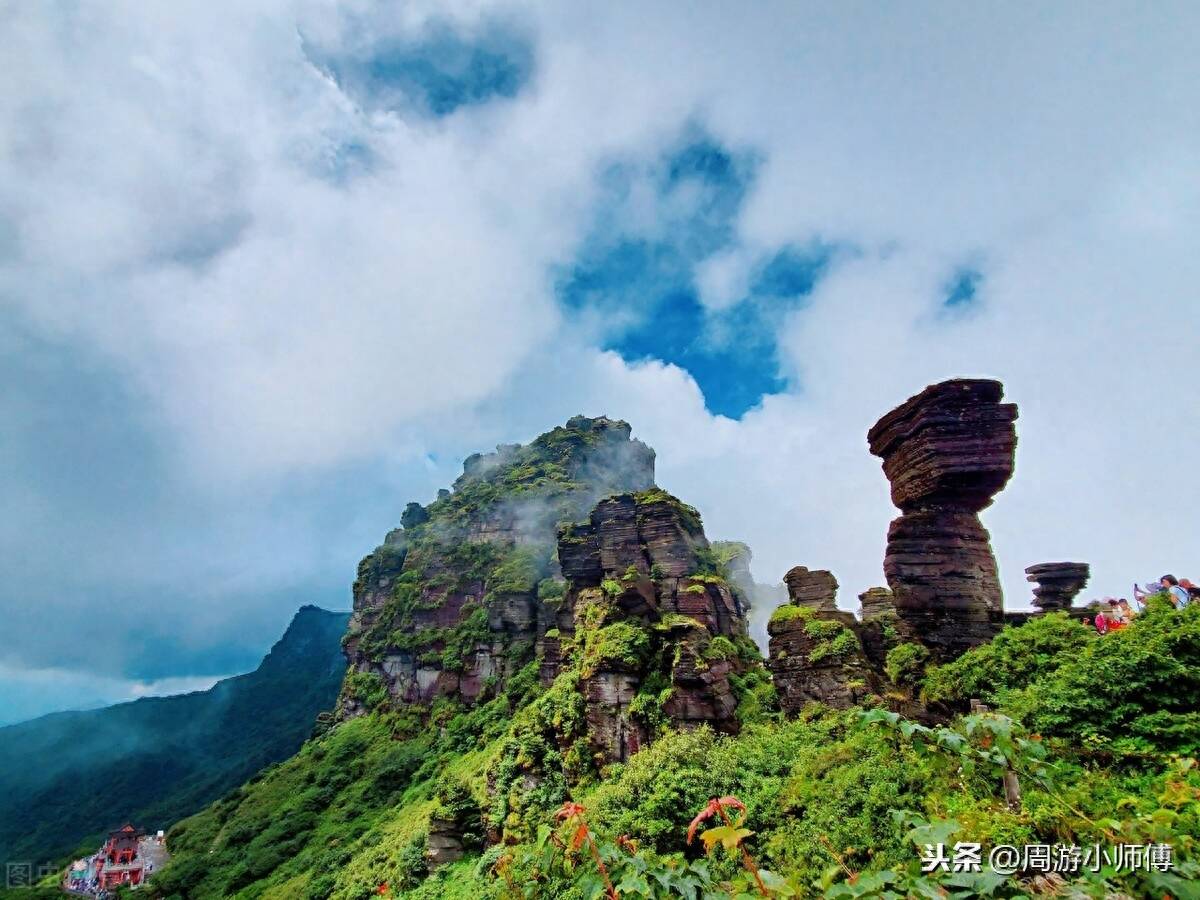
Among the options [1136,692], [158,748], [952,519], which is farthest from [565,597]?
[158,748]

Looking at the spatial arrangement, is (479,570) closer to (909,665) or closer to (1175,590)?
(909,665)

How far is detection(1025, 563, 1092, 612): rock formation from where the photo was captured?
77.4ft

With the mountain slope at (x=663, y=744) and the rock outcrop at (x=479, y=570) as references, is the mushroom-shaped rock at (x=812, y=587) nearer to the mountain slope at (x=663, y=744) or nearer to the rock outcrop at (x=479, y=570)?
the mountain slope at (x=663, y=744)

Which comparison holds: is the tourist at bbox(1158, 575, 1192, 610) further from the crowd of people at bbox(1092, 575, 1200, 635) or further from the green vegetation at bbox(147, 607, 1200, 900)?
the green vegetation at bbox(147, 607, 1200, 900)

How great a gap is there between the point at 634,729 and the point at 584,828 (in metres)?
21.8

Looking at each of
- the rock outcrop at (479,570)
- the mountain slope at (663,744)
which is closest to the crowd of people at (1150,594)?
the mountain slope at (663,744)

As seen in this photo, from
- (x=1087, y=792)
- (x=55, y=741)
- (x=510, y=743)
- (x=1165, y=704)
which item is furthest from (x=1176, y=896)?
(x=55, y=741)

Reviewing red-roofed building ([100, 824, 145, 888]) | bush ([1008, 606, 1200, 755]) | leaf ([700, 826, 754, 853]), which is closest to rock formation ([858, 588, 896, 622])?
bush ([1008, 606, 1200, 755])

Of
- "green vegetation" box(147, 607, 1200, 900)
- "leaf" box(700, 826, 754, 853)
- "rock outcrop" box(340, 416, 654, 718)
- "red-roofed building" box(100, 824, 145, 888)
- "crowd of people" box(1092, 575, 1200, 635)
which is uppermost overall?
"rock outcrop" box(340, 416, 654, 718)

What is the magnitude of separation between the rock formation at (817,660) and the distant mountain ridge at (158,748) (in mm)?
94758

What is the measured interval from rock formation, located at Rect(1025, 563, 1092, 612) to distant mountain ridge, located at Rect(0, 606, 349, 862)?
341ft

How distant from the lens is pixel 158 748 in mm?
109562

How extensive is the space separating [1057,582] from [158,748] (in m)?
153

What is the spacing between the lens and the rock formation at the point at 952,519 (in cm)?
1327
